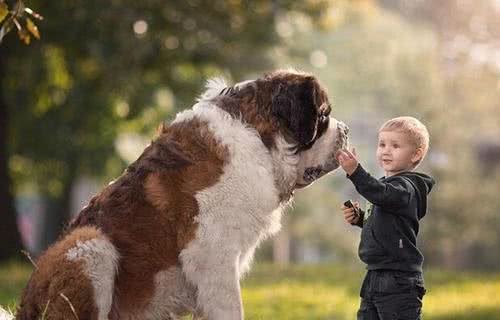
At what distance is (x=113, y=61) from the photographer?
1634 centimetres

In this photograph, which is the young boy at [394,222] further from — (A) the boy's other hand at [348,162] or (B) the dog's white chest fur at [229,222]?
(B) the dog's white chest fur at [229,222]

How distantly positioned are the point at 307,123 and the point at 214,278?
107cm

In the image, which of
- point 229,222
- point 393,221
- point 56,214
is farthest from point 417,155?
point 56,214

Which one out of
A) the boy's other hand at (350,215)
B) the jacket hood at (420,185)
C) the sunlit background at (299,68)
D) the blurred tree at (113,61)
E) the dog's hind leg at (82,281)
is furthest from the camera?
the sunlit background at (299,68)

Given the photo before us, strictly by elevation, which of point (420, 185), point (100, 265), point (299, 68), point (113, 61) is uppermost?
point (113, 61)

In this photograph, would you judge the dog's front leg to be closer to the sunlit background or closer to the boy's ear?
the boy's ear

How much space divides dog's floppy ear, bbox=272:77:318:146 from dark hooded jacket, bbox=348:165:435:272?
388 millimetres

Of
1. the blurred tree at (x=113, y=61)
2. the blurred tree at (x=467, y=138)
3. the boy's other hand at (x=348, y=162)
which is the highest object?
the blurred tree at (x=467, y=138)

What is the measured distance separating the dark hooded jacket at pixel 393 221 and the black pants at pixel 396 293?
0.05 meters

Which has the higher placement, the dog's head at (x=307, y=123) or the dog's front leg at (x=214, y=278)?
the dog's head at (x=307, y=123)

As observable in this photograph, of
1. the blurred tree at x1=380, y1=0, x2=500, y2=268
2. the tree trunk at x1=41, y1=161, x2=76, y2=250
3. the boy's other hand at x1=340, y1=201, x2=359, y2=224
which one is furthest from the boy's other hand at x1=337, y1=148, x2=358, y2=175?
the blurred tree at x1=380, y1=0, x2=500, y2=268

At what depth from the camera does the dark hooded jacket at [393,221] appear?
551 centimetres

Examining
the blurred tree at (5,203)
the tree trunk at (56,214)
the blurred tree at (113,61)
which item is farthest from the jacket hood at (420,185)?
the tree trunk at (56,214)

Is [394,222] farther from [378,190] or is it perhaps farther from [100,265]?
[100,265]
